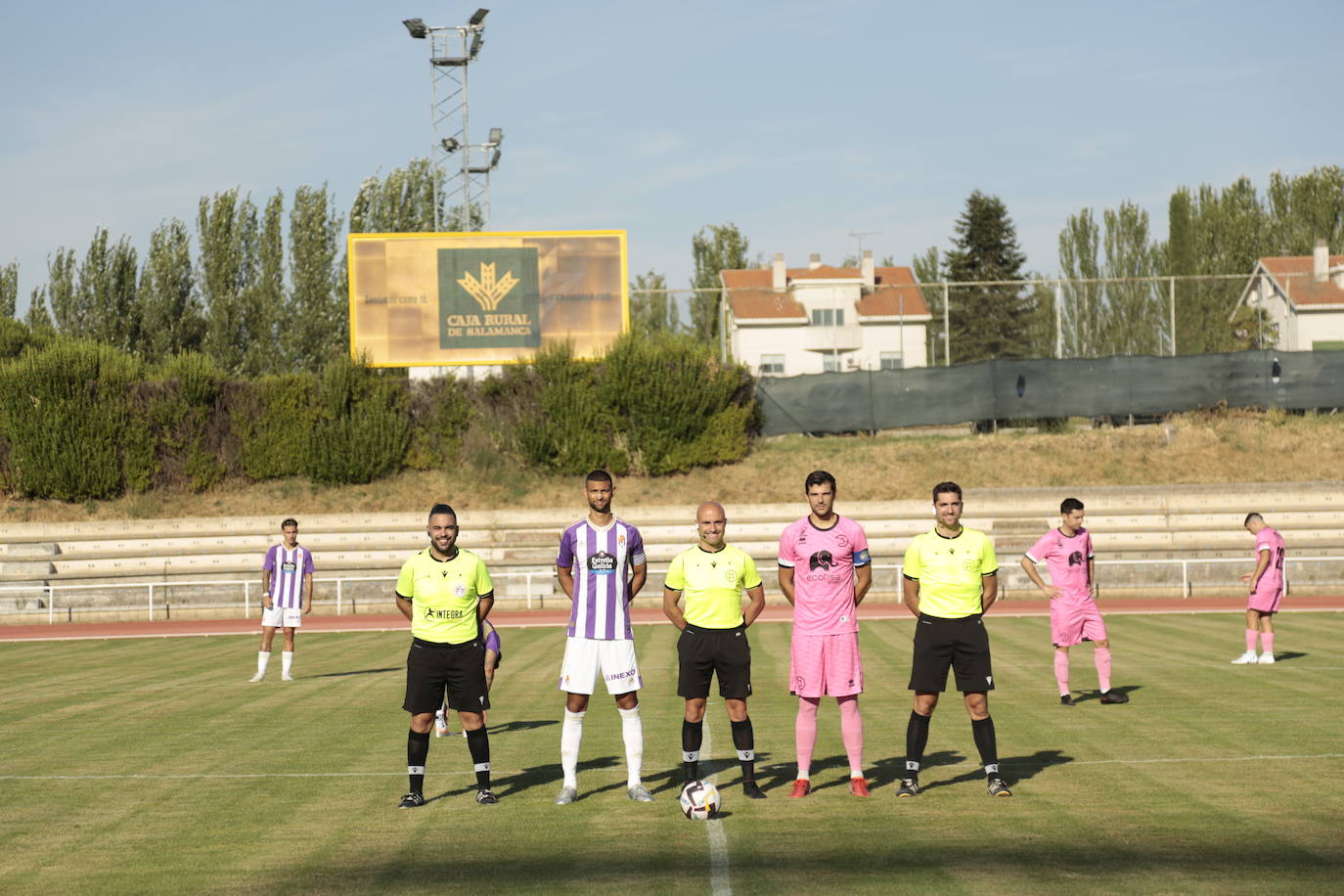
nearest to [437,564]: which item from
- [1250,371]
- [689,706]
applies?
[689,706]

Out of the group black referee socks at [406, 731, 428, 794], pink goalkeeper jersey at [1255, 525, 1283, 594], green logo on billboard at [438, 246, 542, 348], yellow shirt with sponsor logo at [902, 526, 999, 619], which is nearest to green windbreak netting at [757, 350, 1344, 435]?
green logo on billboard at [438, 246, 542, 348]

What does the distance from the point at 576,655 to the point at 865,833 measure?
2361 mm

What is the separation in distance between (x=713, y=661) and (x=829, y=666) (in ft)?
2.69

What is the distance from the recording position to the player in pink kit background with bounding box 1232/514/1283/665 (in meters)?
18.3

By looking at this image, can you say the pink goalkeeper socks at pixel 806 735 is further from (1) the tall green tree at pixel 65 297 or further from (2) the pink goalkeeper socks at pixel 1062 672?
(1) the tall green tree at pixel 65 297

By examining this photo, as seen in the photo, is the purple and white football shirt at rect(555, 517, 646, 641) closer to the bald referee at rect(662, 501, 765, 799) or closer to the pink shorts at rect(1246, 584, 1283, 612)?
the bald referee at rect(662, 501, 765, 799)

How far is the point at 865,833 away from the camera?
8531mm

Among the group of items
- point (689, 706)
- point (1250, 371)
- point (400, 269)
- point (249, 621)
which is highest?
point (400, 269)

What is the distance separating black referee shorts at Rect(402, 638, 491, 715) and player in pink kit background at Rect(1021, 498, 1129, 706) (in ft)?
23.9

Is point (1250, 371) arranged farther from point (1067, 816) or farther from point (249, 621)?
point (1067, 816)

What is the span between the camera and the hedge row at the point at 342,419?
43.7 metres

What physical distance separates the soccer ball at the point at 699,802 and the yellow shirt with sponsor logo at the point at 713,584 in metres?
1.19

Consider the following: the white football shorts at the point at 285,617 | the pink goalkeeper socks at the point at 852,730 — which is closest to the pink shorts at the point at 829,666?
the pink goalkeeper socks at the point at 852,730

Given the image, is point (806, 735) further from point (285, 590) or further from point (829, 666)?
point (285, 590)
